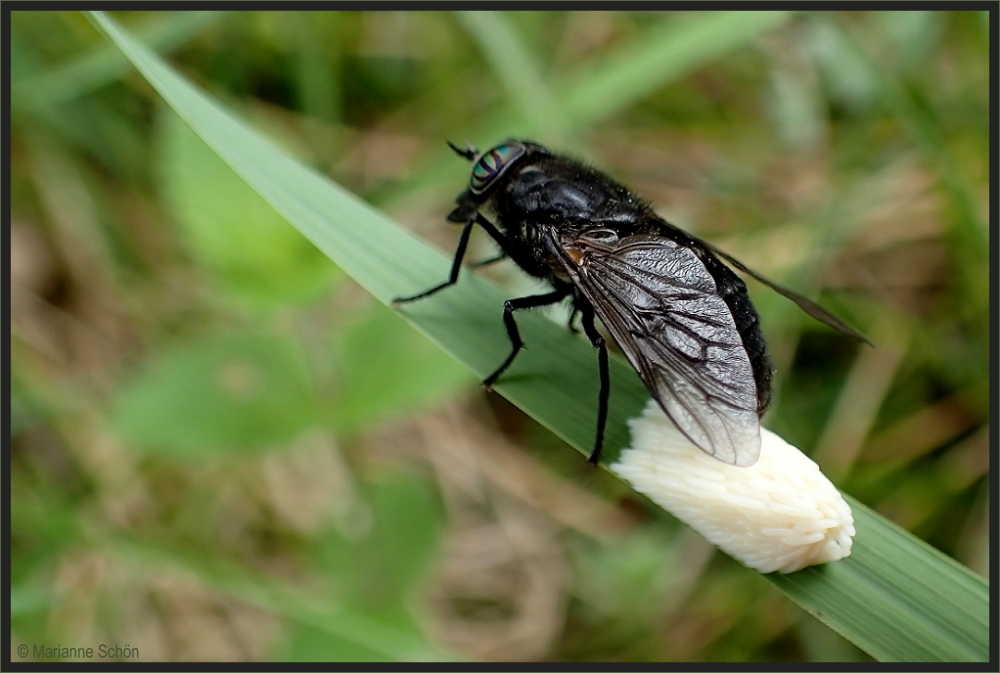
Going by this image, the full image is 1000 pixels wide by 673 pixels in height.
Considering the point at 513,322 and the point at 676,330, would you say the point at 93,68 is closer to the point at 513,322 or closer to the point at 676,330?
the point at 513,322

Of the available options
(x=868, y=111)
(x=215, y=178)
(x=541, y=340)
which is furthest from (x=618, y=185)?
(x=868, y=111)

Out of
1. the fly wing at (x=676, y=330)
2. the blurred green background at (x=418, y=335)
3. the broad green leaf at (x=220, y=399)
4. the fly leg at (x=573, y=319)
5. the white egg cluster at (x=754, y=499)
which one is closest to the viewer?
the white egg cluster at (x=754, y=499)

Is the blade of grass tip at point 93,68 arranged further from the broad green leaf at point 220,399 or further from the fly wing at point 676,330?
the fly wing at point 676,330

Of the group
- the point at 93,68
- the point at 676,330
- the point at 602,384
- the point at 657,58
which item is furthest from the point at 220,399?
the point at 657,58

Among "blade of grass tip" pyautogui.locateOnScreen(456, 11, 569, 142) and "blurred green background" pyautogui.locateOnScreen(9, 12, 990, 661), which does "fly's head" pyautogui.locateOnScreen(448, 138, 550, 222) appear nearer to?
"blurred green background" pyautogui.locateOnScreen(9, 12, 990, 661)

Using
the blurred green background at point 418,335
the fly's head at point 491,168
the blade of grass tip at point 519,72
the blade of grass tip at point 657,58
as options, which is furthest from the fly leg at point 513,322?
the blade of grass tip at point 657,58

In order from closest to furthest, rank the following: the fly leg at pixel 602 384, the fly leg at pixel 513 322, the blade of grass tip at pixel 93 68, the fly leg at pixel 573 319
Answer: the fly leg at pixel 602 384, the fly leg at pixel 513 322, the fly leg at pixel 573 319, the blade of grass tip at pixel 93 68

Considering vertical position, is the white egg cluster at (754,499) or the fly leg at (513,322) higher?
the fly leg at (513,322)
